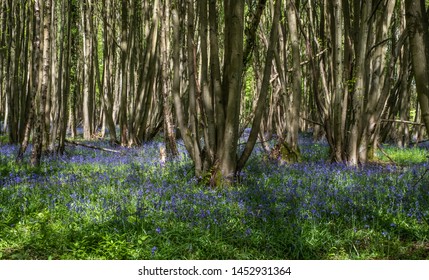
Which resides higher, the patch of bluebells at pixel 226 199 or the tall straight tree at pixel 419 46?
the tall straight tree at pixel 419 46

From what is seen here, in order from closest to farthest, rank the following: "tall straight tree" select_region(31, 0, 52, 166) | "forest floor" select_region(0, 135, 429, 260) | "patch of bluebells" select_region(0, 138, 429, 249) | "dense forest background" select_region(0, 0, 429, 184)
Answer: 1. "forest floor" select_region(0, 135, 429, 260)
2. "patch of bluebells" select_region(0, 138, 429, 249)
3. "dense forest background" select_region(0, 0, 429, 184)
4. "tall straight tree" select_region(31, 0, 52, 166)

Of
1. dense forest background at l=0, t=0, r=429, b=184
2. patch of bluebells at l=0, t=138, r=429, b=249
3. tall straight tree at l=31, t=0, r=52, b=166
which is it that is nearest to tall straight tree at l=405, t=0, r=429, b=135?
dense forest background at l=0, t=0, r=429, b=184

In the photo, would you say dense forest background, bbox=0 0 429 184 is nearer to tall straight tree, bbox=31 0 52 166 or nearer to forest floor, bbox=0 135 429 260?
tall straight tree, bbox=31 0 52 166

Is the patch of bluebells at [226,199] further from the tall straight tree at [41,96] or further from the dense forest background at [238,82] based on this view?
the dense forest background at [238,82]

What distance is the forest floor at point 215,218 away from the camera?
14.6ft

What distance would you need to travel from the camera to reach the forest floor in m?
4.44

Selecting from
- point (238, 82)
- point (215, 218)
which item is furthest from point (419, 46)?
point (238, 82)

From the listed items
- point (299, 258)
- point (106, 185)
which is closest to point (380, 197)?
point (299, 258)

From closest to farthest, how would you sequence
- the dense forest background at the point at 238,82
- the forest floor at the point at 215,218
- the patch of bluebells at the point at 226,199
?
the forest floor at the point at 215,218 → the patch of bluebells at the point at 226,199 → the dense forest background at the point at 238,82

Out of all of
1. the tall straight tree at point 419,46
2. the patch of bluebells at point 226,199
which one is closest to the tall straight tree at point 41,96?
the patch of bluebells at point 226,199

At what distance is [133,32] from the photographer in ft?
54.1

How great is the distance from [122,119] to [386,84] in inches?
374

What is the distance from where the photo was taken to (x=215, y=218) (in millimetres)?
5156

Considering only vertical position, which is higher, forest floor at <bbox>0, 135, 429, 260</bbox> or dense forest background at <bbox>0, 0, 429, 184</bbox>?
dense forest background at <bbox>0, 0, 429, 184</bbox>
